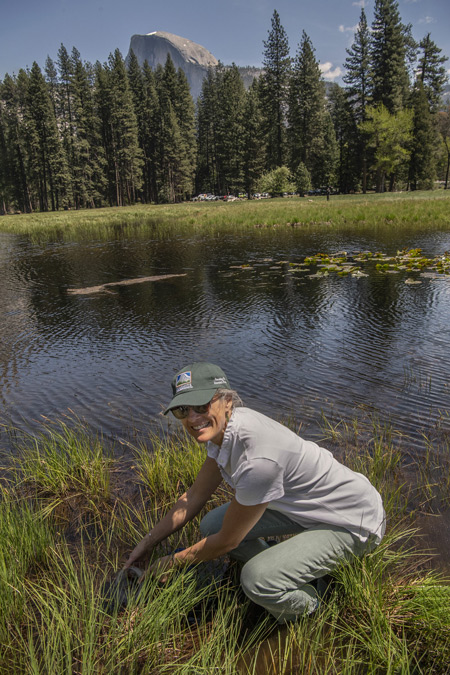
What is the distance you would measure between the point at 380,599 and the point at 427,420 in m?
3.29

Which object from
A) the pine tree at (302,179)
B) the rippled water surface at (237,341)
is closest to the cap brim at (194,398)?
the rippled water surface at (237,341)

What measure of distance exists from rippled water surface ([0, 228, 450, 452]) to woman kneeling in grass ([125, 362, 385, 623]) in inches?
107

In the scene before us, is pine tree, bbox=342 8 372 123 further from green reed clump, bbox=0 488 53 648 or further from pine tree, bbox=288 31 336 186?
green reed clump, bbox=0 488 53 648

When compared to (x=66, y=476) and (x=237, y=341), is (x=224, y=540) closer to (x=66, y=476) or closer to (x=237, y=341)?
(x=66, y=476)

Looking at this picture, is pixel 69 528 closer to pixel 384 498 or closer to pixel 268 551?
pixel 268 551

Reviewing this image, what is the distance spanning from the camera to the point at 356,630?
2377 mm

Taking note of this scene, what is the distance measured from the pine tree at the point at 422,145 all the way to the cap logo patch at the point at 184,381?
52.3m

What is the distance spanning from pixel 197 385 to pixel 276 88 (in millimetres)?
73102

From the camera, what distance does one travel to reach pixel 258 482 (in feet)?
6.88

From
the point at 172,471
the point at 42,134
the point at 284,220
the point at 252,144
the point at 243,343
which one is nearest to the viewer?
the point at 172,471

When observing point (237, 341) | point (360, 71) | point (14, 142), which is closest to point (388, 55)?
point (360, 71)

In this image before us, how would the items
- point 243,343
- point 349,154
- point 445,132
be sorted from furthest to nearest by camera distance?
point 445,132 → point 349,154 → point 243,343

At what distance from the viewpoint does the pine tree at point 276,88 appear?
2534 inches

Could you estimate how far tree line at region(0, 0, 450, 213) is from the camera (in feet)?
167
